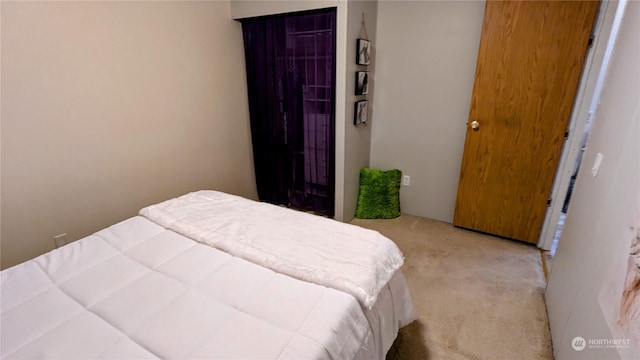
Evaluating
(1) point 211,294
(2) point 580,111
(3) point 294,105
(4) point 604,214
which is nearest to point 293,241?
(1) point 211,294

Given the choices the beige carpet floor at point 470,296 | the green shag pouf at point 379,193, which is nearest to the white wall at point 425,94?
the green shag pouf at point 379,193

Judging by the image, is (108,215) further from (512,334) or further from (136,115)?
(512,334)

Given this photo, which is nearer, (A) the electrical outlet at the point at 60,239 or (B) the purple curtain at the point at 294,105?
(A) the electrical outlet at the point at 60,239

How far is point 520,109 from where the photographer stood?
229 cm

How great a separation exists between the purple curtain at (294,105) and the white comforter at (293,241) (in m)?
1.15

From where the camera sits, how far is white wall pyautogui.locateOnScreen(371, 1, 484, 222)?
8.16ft

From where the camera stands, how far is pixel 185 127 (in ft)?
7.99

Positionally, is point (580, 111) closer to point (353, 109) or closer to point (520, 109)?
point (520, 109)

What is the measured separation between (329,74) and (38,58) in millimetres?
1867

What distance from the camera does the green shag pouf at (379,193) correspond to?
9.66 ft

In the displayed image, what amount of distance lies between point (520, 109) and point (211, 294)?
2500 mm

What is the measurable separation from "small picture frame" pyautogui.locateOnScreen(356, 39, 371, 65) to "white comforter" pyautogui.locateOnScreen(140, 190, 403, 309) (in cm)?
154

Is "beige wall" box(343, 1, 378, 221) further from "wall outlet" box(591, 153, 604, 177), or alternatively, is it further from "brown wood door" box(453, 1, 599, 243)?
"wall outlet" box(591, 153, 604, 177)

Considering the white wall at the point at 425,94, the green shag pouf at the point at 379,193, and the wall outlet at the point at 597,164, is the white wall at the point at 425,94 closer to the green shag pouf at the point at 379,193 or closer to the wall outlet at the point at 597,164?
the green shag pouf at the point at 379,193
